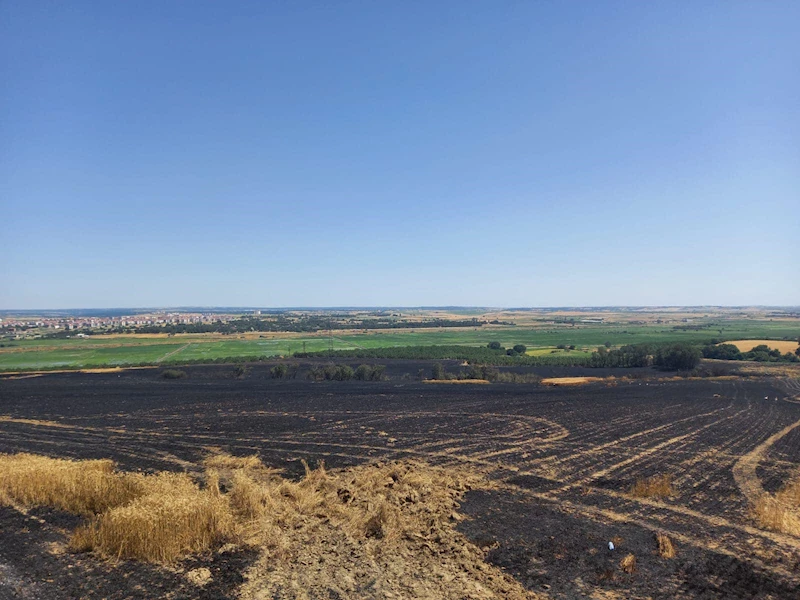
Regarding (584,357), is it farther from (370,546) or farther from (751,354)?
(370,546)

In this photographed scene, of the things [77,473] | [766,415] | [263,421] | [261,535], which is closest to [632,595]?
[261,535]

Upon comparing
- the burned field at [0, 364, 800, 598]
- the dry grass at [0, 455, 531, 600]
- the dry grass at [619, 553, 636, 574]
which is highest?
the dry grass at [0, 455, 531, 600]

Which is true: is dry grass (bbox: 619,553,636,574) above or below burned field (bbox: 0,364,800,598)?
above

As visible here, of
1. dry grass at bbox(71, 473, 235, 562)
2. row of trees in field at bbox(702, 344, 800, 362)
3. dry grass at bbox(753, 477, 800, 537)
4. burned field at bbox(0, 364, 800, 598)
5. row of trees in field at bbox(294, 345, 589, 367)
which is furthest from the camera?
row of trees in field at bbox(294, 345, 589, 367)

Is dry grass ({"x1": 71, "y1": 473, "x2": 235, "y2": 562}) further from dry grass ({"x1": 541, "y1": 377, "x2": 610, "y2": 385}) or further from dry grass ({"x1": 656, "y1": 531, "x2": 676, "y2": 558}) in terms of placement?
dry grass ({"x1": 541, "y1": 377, "x2": 610, "y2": 385})

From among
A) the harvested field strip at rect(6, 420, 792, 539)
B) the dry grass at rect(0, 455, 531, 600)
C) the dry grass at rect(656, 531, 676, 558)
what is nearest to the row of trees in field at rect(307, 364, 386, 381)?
the harvested field strip at rect(6, 420, 792, 539)

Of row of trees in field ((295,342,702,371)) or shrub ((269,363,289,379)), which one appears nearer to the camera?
shrub ((269,363,289,379))

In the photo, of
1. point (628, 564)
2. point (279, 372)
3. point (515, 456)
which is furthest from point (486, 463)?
point (279, 372)

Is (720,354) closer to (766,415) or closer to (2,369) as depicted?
(766,415)
